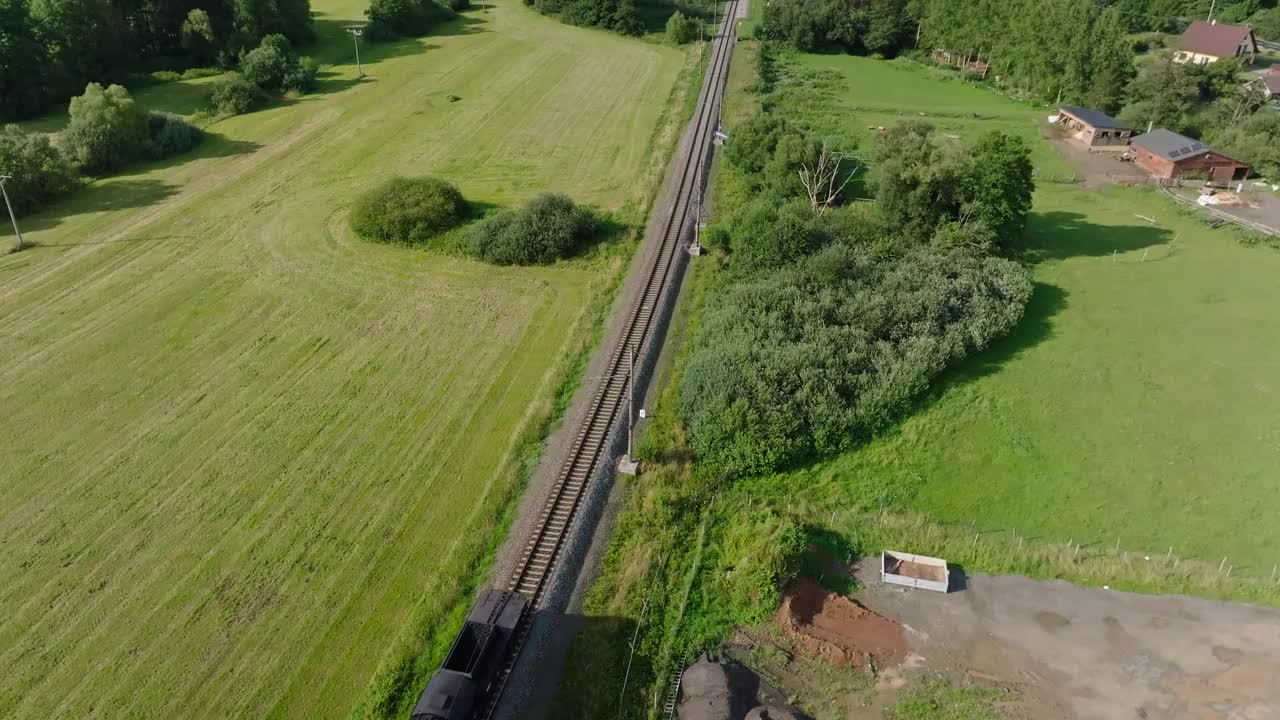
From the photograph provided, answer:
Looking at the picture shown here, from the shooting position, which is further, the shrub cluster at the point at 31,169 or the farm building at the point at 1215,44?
the farm building at the point at 1215,44

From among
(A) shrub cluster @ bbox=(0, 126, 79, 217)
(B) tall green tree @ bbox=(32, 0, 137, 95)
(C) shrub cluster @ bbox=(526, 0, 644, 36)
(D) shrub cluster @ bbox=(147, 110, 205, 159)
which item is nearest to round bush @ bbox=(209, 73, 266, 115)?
(D) shrub cluster @ bbox=(147, 110, 205, 159)

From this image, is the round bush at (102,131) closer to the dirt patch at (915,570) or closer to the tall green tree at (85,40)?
the tall green tree at (85,40)

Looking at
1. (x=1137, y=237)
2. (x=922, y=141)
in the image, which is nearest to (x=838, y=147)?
(x=922, y=141)

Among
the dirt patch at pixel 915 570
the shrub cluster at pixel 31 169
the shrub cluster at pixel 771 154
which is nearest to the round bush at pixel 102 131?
the shrub cluster at pixel 31 169

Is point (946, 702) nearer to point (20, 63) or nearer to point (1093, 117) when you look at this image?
point (1093, 117)

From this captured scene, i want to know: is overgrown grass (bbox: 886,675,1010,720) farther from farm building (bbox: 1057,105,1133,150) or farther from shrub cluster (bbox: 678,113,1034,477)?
farm building (bbox: 1057,105,1133,150)

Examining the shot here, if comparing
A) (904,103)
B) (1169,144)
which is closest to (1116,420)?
(1169,144)

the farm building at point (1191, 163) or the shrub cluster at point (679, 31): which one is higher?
the shrub cluster at point (679, 31)
